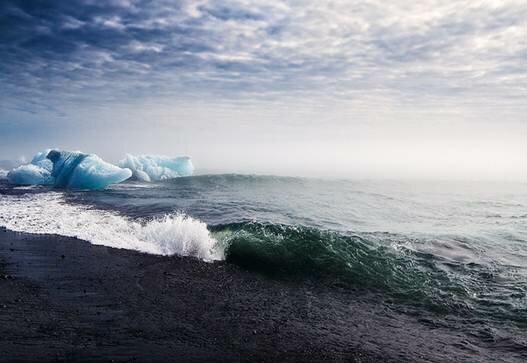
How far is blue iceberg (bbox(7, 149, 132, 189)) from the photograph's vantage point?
27.4 metres

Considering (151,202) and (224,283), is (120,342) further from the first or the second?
(151,202)

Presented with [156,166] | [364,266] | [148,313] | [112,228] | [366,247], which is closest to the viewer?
[148,313]

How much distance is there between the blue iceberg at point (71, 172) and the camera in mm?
27438

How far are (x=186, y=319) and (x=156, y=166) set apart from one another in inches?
1346

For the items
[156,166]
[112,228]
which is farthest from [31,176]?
[112,228]

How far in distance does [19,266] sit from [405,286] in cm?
918

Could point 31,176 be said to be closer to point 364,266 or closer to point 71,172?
point 71,172

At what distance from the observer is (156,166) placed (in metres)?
39.0

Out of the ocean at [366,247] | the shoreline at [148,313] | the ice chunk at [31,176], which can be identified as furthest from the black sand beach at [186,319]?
the ice chunk at [31,176]

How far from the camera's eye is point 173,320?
21.1 ft

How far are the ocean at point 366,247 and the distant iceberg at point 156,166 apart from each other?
1621 centimetres

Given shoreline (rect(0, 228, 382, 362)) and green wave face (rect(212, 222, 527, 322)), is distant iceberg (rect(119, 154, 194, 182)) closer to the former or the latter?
green wave face (rect(212, 222, 527, 322))

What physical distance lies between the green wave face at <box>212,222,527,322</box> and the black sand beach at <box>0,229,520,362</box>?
2.54ft

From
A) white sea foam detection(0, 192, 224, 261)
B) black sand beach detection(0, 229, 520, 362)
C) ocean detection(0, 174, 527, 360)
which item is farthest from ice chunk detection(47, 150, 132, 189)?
black sand beach detection(0, 229, 520, 362)
